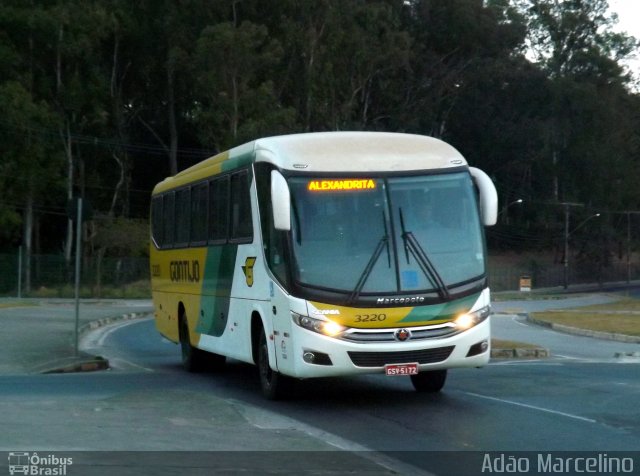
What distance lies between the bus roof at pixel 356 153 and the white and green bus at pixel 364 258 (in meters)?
0.02

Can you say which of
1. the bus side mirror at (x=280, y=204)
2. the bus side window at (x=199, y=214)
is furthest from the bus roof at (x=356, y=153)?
the bus side window at (x=199, y=214)

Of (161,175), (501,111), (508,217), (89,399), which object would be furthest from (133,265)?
(89,399)

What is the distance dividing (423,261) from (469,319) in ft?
2.87

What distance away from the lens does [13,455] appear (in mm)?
9875

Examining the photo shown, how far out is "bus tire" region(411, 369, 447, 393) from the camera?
15.1 m

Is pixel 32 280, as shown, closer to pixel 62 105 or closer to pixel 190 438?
pixel 62 105

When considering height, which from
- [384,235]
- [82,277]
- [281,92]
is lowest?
[82,277]

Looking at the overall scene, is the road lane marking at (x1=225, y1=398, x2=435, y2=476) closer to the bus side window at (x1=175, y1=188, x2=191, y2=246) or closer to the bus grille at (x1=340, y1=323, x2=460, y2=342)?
the bus grille at (x1=340, y1=323, x2=460, y2=342)

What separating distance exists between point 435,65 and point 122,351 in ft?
177

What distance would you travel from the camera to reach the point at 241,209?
619 inches

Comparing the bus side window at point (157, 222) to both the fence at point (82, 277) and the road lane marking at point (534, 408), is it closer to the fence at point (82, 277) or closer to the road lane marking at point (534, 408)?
the road lane marking at point (534, 408)

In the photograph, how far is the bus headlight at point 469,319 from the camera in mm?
13586

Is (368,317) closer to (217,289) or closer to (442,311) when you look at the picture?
(442,311)

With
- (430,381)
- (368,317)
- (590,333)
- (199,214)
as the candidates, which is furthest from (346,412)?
(590,333)
